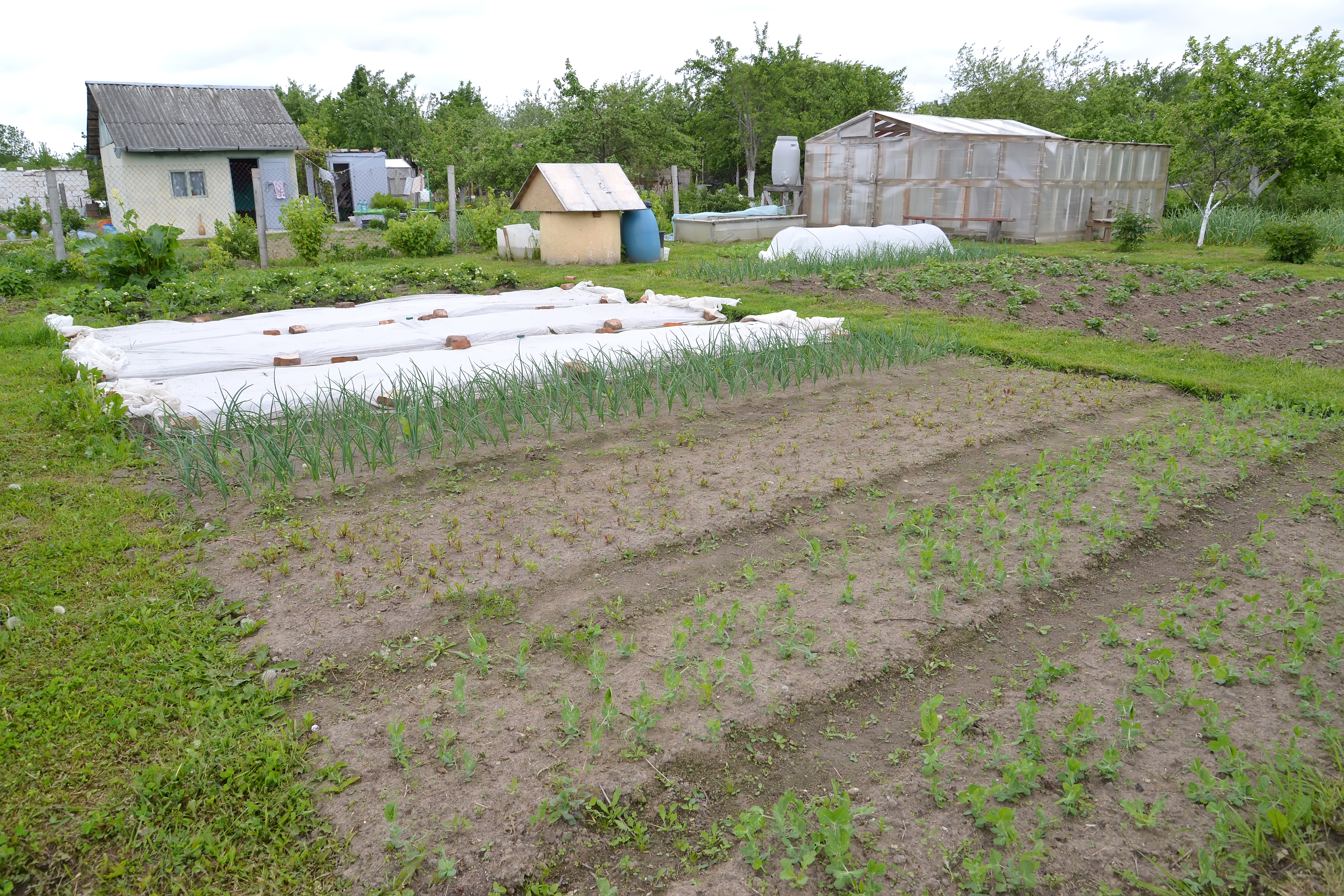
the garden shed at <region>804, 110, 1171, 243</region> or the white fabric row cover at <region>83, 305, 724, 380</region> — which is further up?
the garden shed at <region>804, 110, 1171, 243</region>

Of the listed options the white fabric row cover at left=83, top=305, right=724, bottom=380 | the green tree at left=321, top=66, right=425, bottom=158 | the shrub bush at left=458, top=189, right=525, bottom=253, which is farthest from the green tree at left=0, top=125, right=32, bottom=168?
the white fabric row cover at left=83, top=305, right=724, bottom=380

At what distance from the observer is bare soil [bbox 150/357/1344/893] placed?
6.51 feet

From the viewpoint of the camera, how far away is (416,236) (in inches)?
534

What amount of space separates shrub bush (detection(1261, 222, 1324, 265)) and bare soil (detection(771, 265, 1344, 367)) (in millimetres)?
2247

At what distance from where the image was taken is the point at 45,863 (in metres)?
1.88

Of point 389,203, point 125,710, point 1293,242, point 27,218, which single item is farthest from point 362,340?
point 389,203

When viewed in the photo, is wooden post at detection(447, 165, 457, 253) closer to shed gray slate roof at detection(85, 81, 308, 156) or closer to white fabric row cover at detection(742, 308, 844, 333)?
white fabric row cover at detection(742, 308, 844, 333)

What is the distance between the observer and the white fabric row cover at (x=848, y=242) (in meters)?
11.4

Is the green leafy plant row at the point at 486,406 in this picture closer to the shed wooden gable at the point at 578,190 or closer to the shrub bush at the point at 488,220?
the shed wooden gable at the point at 578,190

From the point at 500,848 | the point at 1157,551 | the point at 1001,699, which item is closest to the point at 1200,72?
the point at 1157,551

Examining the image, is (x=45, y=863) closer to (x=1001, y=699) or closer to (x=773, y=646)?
(x=773, y=646)

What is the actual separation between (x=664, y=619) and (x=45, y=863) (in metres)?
1.73

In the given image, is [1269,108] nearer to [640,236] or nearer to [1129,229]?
[1129,229]

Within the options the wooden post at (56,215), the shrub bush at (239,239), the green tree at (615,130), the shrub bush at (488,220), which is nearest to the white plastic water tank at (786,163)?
the green tree at (615,130)
